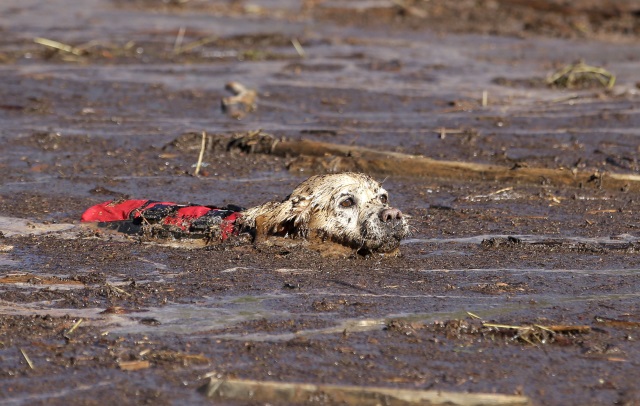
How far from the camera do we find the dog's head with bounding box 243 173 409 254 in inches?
341

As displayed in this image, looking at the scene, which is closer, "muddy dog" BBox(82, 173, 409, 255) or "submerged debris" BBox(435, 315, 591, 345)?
"submerged debris" BBox(435, 315, 591, 345)

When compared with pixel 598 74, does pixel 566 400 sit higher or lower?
lower

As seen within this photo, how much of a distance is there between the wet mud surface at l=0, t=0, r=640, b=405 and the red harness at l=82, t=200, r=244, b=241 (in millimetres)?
194

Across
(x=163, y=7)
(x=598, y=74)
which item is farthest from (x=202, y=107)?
(x=163, y=7)

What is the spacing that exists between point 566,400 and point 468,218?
429 centimetres

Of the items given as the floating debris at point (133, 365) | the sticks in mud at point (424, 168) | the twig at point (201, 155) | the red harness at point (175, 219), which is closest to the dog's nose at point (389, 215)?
the red harness at point (175, 219)

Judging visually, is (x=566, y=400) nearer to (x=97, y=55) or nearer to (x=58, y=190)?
(x=58, y=190)

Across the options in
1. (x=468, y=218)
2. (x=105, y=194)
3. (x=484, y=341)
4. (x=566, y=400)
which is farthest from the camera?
(x=105, y=194)

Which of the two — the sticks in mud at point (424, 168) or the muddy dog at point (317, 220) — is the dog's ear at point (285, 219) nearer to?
the muddy dog at point (317, 220)

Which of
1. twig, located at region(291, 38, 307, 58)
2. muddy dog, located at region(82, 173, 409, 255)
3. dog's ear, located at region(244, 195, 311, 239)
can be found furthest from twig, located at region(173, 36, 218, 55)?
dog's ear, located at region(244, 195, 311, 239)

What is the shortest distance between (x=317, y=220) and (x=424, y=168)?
3026 mm

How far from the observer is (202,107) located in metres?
15.3

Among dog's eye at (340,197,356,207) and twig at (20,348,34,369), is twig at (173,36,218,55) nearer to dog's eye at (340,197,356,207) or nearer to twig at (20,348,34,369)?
dog's eye at (340,197,356,207)

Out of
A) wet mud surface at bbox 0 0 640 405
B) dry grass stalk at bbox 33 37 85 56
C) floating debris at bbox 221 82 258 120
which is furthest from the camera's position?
dry grass stalk at bbox 33 37 85 56
